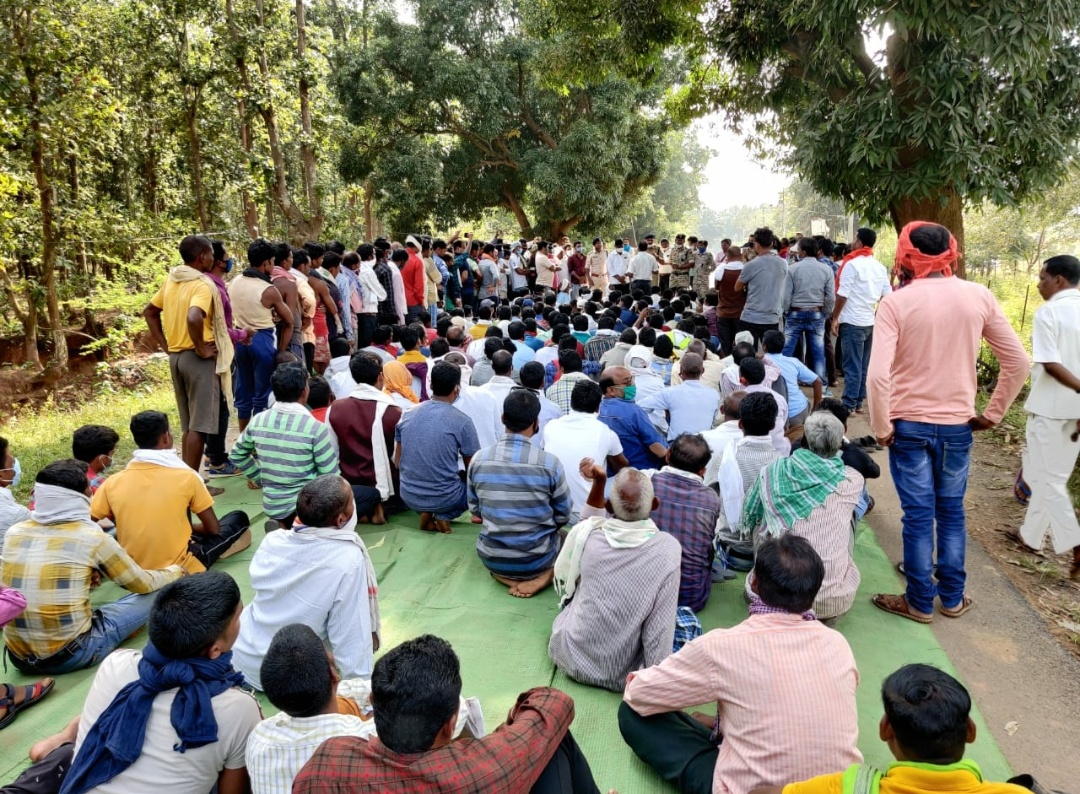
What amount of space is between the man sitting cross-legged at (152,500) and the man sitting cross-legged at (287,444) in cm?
52

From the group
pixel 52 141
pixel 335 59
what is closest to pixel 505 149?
pixel 335 59

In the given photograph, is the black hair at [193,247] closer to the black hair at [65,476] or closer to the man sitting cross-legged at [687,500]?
the black hair at [65,476]

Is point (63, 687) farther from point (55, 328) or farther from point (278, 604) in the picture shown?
point (55, 328)

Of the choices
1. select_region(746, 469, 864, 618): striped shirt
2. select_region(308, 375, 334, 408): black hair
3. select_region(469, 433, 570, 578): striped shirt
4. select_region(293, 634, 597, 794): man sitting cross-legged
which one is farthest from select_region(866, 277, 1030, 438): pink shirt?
select_region(308, 375, 334, 408): black hair

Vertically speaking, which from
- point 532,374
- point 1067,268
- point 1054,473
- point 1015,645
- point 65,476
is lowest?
point 1015,645

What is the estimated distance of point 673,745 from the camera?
2449 mm

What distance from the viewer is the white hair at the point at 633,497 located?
2820 millimetres

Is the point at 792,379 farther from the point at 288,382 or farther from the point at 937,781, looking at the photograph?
the point at 937,781

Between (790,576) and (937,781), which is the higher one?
(790,576)

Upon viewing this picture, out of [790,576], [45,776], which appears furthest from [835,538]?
[45,776]

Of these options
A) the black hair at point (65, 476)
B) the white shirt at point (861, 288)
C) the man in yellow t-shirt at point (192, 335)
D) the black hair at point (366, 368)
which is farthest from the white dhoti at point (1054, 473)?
the man in yellow t-shirt at point (192, 335)

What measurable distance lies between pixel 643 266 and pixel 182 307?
1000 centimetres

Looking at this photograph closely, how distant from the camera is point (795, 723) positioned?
2055 mm

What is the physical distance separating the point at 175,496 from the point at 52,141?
8782 mm
